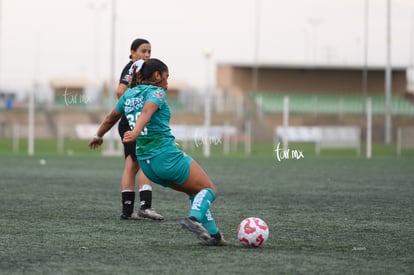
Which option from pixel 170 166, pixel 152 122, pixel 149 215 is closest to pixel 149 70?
pixel 152 122

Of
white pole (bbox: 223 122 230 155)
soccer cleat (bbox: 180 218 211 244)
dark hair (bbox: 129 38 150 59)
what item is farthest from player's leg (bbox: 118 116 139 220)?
white pole (bbox: 223 122 230 155)

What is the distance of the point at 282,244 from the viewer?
26.9ft

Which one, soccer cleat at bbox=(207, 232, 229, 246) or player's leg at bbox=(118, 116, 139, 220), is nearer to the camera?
soccer cleat at bbox=(207, 232, 229, 246)

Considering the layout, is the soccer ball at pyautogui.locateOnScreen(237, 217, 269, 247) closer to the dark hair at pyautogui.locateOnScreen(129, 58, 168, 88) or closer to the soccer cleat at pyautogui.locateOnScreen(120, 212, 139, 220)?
the dark hair at pyautogui.locateOnScreen(129, 58, 168, 88)

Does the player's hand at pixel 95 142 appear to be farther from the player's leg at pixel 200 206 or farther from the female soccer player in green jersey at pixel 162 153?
the player's leg at pixel 200 206

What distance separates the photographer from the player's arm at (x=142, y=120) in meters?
7.80

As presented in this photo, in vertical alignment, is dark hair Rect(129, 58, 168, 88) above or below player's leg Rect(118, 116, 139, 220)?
above

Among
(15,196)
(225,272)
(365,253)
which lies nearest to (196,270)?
(225,272)

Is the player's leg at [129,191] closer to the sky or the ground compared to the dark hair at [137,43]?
closer to the ground

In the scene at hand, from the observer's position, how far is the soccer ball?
7.82 m

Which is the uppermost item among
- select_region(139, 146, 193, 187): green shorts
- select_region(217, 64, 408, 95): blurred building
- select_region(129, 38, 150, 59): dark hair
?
select_region(217, 64, 408, 95): blurred building

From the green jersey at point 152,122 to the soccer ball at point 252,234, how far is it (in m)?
0.92

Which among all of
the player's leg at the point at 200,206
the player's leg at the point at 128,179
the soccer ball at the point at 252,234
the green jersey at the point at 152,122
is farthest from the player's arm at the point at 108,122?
the soccer ball at the point at 252,234

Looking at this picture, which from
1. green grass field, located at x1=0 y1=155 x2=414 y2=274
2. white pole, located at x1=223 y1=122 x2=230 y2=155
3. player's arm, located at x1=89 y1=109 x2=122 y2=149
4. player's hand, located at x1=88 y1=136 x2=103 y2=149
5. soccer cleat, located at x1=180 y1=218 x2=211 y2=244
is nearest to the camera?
green grass field, located at x1=0 y1=155 x2=414 y2=274
